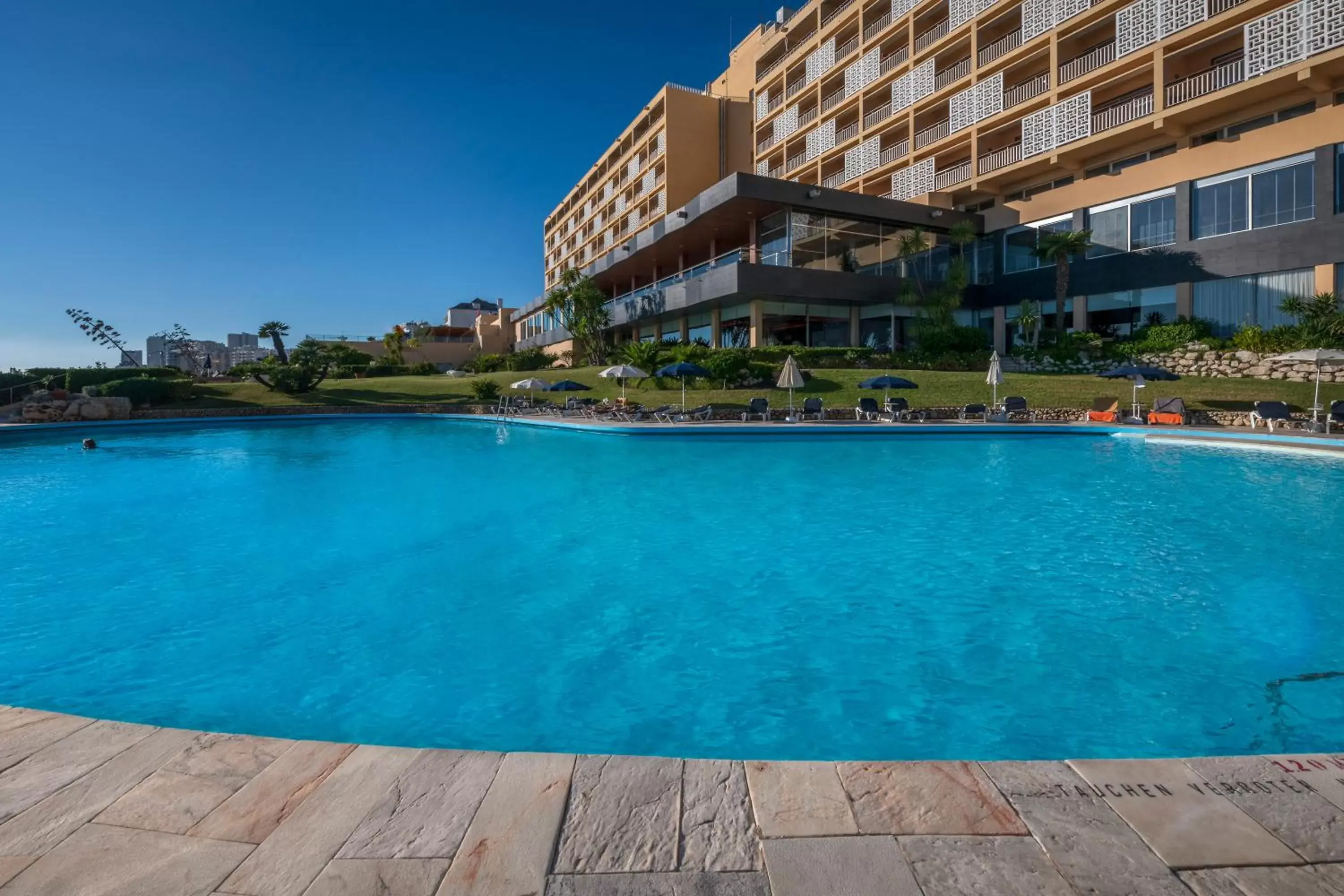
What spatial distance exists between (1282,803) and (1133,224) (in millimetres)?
32258

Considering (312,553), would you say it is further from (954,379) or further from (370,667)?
(954,379)

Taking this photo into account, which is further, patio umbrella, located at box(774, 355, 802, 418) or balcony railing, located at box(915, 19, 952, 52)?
balcony railing, located at box(915, 19, 952, 52)

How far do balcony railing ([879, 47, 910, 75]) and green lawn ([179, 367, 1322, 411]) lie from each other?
61.5ft

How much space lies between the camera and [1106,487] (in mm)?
11164

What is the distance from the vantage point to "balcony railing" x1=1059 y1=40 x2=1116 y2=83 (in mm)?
26750

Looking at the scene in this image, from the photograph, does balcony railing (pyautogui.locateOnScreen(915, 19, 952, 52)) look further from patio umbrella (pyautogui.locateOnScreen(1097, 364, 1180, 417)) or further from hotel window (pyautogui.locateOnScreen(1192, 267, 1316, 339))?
patio umbrella (pyautogui.locateOnScreen(1097, 364, 1180, 417))

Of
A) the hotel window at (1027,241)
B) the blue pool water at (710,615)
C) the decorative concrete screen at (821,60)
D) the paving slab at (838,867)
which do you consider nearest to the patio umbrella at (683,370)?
the blue pool water at (710,615)

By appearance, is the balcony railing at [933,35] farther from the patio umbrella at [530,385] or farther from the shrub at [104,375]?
the shrub at [104,375]

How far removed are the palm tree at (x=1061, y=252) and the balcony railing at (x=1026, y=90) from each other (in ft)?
20.9

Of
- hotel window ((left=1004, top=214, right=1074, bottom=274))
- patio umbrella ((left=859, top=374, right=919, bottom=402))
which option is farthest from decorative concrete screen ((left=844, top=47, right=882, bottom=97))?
patio umbrella ((left=859, top=374, right=919, bottom=402))

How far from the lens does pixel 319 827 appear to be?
2355 millimetres

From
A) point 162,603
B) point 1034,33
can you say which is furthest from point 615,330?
point 162,603

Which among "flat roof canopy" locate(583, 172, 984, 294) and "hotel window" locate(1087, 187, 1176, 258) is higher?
"flat roof canopy" locate(583, 172, 984, 294)

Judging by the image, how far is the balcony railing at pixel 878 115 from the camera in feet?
117
